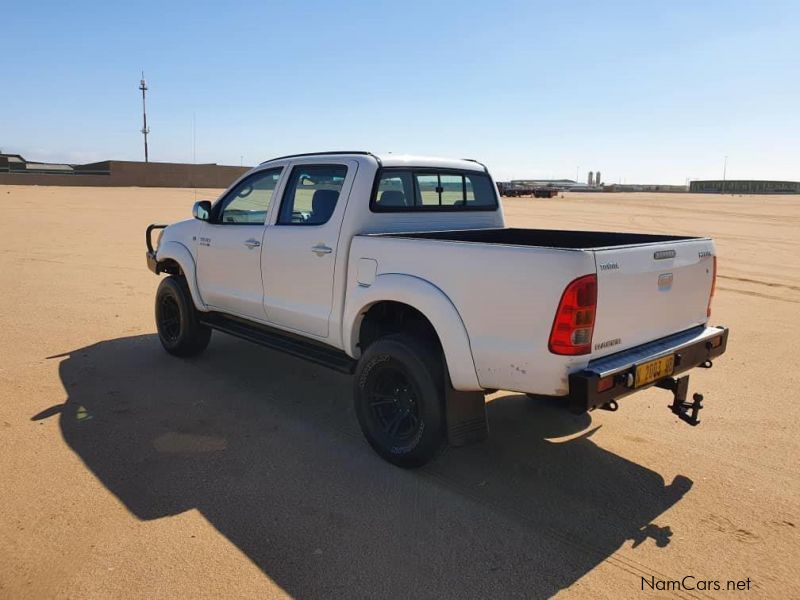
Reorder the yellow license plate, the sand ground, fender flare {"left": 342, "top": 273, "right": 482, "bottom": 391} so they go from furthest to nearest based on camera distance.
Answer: fender flare {"left": 342, "top": 273, "right": 482, "bottom": 391} < the yellow license plate < the sand ground

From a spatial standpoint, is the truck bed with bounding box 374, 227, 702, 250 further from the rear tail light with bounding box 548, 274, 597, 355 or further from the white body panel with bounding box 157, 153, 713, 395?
the rear tail light with bounding box 548, 274, 597, 355

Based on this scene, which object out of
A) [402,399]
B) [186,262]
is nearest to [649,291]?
[402,399]

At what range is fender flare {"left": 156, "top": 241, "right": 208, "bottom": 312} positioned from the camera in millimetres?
6109

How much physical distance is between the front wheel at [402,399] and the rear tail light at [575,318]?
2.84 feet

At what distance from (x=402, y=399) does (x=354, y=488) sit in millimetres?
674

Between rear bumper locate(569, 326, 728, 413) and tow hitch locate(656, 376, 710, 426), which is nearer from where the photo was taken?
rear bumper locate(569, 326, 728, 413)

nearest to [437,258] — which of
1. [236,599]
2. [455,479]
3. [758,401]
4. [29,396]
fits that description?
[455,479]

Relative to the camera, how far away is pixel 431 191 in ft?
17.2

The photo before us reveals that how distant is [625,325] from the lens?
137 inches

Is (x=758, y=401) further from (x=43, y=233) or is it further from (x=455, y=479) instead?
(x=43, y=233)

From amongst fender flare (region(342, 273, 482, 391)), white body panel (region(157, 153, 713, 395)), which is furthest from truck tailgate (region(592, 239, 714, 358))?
fender flare (region(342, 273, 482, 391))

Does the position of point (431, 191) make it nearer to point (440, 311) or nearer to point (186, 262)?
point (440, 311)

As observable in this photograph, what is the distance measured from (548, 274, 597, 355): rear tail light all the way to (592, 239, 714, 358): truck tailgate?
61mm

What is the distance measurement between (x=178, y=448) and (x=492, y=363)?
2.22 metres
